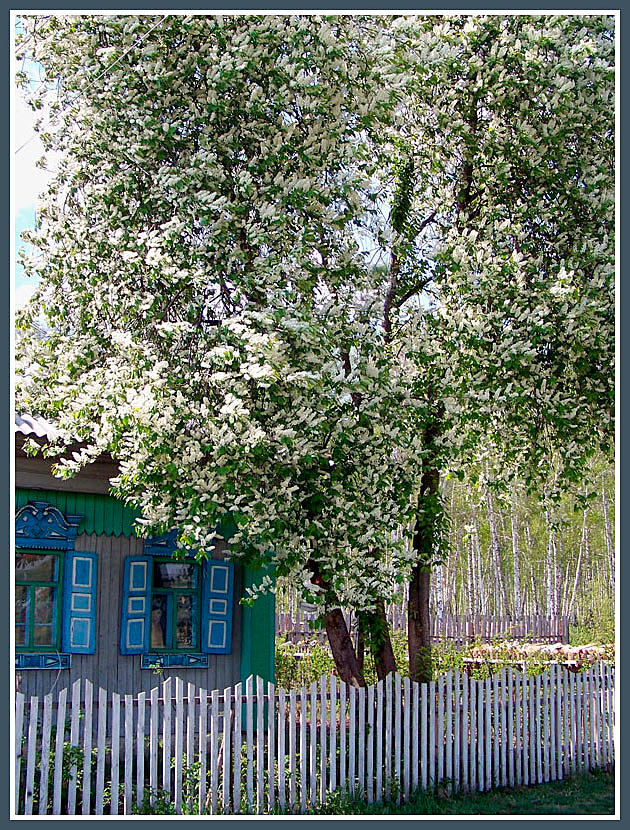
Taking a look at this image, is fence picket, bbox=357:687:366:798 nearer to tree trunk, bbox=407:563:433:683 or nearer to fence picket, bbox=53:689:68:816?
tree trunk, bbox=407:563:433:683

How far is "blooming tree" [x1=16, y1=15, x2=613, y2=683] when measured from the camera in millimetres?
7730

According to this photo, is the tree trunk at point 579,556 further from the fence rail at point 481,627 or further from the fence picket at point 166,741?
the fence picket at point 166,741

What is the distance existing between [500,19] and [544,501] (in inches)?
209

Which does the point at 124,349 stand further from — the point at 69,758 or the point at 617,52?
the point at 617,52

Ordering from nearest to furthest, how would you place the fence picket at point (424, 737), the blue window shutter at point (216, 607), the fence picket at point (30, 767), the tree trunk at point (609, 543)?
the fence picket at point (30, 767) < the fence picket at point (424, 737) < the blue window shutter at point (216, 607) < the tree trunk at point (609, 543)

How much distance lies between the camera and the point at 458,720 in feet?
29.4

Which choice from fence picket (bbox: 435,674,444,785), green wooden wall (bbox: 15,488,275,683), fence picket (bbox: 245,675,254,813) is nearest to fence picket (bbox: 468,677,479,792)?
fence picket (bbox: 435,674,444,785)

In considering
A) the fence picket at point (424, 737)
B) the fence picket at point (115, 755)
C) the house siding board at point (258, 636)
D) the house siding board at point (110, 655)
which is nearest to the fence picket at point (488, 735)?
the fence picket at point (424, 737)

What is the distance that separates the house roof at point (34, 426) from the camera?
880 centimetres

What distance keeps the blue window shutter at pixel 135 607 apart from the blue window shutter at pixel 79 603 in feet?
1.26

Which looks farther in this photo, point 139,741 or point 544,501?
point 544,501

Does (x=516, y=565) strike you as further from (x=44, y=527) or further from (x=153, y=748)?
(x=153, y=748)

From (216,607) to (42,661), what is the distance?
2218mm

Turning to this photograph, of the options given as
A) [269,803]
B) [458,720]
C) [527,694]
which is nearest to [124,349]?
[269,803]
